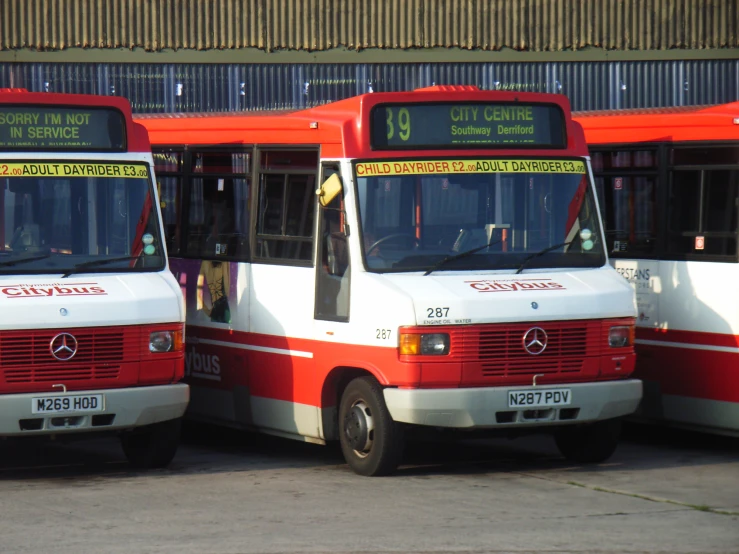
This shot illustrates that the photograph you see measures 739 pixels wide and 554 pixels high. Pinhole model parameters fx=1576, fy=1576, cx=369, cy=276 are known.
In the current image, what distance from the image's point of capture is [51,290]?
36.1 feet

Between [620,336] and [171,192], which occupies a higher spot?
[171,192]

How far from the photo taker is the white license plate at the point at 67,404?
10.8 metres

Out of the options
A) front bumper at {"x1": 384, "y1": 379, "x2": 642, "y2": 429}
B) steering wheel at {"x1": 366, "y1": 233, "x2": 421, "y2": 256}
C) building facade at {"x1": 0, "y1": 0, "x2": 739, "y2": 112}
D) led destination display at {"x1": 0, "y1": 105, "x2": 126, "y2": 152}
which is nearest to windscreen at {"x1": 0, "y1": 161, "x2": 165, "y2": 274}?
led destination display at {"x1": 0, "y1": 105, "x2": 126, "y2": 152}

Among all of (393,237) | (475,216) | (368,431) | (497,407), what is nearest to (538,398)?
(497,407)

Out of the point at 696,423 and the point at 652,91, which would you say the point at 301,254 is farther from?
the point at 652,91

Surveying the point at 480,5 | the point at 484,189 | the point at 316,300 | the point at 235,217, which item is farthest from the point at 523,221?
the point at 480,5

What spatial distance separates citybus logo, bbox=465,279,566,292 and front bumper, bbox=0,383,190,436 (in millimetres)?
2274

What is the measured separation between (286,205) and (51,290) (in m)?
2.09

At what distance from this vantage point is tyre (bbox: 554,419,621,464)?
38.4ft

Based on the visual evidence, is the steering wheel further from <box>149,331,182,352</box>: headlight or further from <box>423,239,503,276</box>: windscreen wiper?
<box>149,331,182,352</box>: headlight

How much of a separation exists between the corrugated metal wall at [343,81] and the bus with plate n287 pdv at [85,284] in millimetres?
10786

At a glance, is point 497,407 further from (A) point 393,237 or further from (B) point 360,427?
(A) point 393,237

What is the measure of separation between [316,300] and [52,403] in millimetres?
2108

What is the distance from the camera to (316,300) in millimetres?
11711
